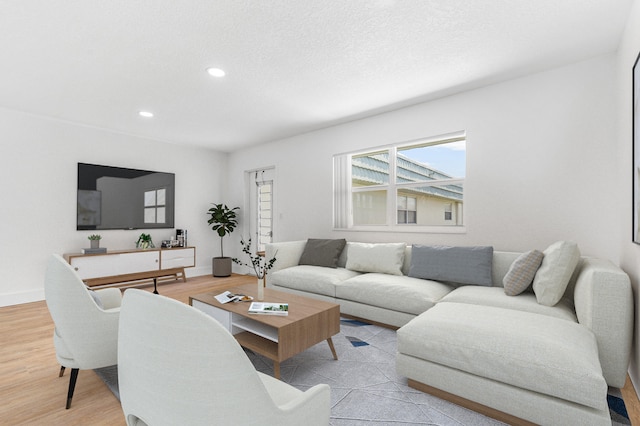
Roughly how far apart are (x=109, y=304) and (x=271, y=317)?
1.35 m

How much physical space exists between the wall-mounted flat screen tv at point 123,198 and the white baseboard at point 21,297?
3.42ft

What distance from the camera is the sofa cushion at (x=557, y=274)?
230 centimetres

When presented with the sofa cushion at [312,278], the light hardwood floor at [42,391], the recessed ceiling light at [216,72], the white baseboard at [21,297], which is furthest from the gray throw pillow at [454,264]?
the white baseboard at [21,297]

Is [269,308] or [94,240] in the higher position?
[94,240]

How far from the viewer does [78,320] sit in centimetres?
177

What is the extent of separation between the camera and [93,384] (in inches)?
84.6

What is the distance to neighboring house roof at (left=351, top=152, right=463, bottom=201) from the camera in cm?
380

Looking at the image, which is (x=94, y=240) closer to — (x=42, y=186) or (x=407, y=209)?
(x=42, y=186)

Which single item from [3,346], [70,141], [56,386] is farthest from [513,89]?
[70,141]

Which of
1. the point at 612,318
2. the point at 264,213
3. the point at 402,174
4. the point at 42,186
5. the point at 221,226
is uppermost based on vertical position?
the point at 402,174

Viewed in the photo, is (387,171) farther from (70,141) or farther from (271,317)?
(70,141)

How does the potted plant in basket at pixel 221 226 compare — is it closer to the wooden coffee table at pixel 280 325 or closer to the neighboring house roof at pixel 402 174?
the neighboring house roof at pixel 402 174

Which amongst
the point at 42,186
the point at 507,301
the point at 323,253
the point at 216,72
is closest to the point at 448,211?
the point at 507,301

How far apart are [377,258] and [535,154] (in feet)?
6.37
